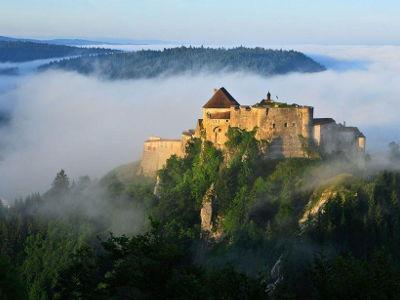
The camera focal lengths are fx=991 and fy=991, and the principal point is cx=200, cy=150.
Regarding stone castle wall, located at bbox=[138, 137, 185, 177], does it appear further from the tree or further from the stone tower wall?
the tree

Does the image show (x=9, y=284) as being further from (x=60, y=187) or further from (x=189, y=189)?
(x=60, y=187)

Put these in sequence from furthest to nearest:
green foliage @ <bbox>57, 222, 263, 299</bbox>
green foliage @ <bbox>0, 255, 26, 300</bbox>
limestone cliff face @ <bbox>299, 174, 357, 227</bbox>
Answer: limestone cliff face @ <bbox>299, 174, 357, 227</bbox>
green foliage @ <bbox>57, 222, 263, 299</bbox>
green foliage @ <bbox>0, 255, 26, 300</bbox>

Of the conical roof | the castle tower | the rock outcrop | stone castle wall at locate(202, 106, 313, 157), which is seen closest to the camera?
stone castle wall at locate(202, 106, 313, 157)

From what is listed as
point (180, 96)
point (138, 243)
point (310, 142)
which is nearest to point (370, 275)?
point (138, 243)

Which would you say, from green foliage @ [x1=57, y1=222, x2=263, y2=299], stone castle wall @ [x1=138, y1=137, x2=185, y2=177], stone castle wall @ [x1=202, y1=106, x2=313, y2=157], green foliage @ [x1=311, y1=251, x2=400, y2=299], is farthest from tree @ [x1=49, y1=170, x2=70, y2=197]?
green foliage @ [x1=311, y1=251, x2=400, y2=299]

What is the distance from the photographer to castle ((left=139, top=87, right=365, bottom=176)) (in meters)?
66.4

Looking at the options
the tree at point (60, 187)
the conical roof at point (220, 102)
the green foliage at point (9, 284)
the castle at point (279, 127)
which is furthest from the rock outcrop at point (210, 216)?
the green foliage at point (9, 284)

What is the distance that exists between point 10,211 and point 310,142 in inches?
1821

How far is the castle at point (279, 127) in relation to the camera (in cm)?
6644

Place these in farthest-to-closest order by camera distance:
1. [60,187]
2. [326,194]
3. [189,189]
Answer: [60,187] → [189,189] → [326,194]

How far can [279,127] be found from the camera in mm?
66562

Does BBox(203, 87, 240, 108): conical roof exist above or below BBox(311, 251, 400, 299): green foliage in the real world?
above

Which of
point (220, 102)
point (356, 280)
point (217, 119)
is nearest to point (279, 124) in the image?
point (217, 119)

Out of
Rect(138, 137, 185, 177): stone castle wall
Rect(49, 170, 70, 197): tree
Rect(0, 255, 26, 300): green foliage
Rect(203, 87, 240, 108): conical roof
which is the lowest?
Rect(49, 170, 70, 197): tree
